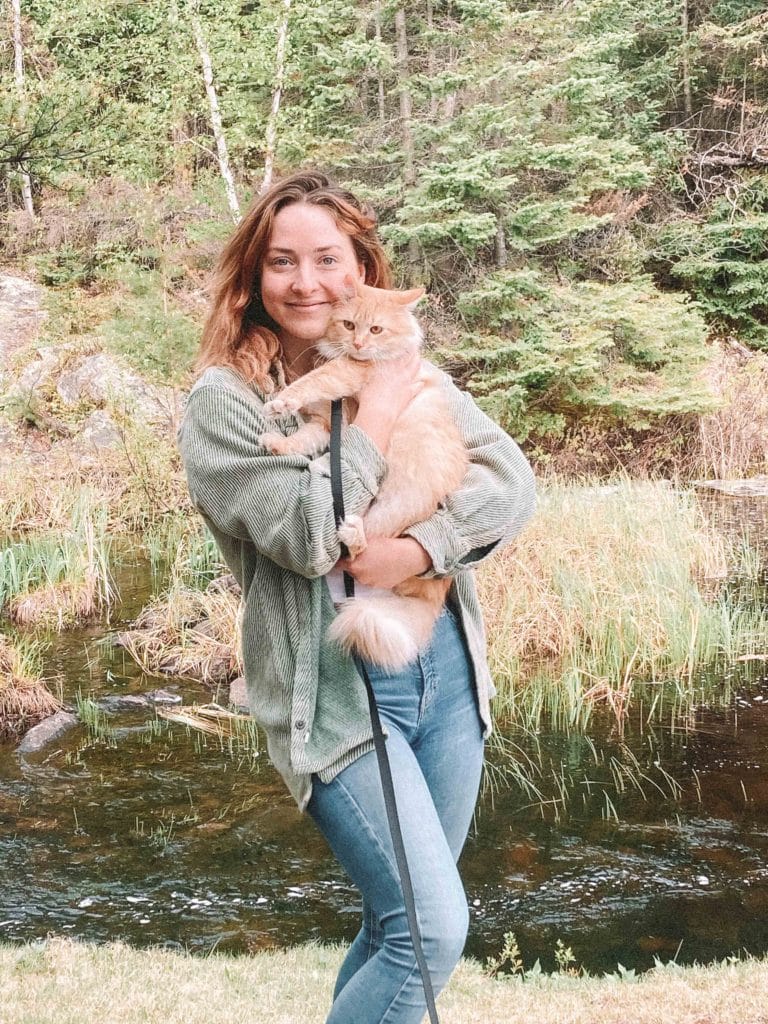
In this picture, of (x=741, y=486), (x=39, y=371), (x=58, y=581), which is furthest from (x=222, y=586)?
(x=39, y=371)

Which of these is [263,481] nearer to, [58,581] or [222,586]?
[222,586]

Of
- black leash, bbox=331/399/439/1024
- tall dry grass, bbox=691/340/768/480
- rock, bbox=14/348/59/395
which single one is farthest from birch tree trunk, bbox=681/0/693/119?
black leash, bbox=331/399/439/1024

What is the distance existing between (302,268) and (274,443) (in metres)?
0.50

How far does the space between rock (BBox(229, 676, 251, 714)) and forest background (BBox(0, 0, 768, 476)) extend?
6.95m

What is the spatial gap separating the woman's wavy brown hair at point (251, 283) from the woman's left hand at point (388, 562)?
0.45 meters

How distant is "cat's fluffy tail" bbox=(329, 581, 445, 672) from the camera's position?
1.90 meters

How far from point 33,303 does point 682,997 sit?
673 inches

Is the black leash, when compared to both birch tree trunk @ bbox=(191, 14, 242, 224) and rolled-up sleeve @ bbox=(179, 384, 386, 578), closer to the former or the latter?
rolled-up sleeve @ bbox=(179, 384, 386, 578)

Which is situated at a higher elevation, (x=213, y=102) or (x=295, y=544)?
(x=213, y=102)

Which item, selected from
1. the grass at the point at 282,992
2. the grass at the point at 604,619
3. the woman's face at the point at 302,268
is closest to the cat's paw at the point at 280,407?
the woman's face at the point at 302,268

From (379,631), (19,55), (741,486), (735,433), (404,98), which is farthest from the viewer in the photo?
(19,55)

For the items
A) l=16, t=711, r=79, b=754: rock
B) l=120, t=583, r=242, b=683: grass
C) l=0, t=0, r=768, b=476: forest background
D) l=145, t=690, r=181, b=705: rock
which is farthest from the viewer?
l=0, t=0, r=768, b=476: forest background

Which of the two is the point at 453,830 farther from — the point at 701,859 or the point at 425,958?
the point at 701,859

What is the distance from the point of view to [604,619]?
705 cm
